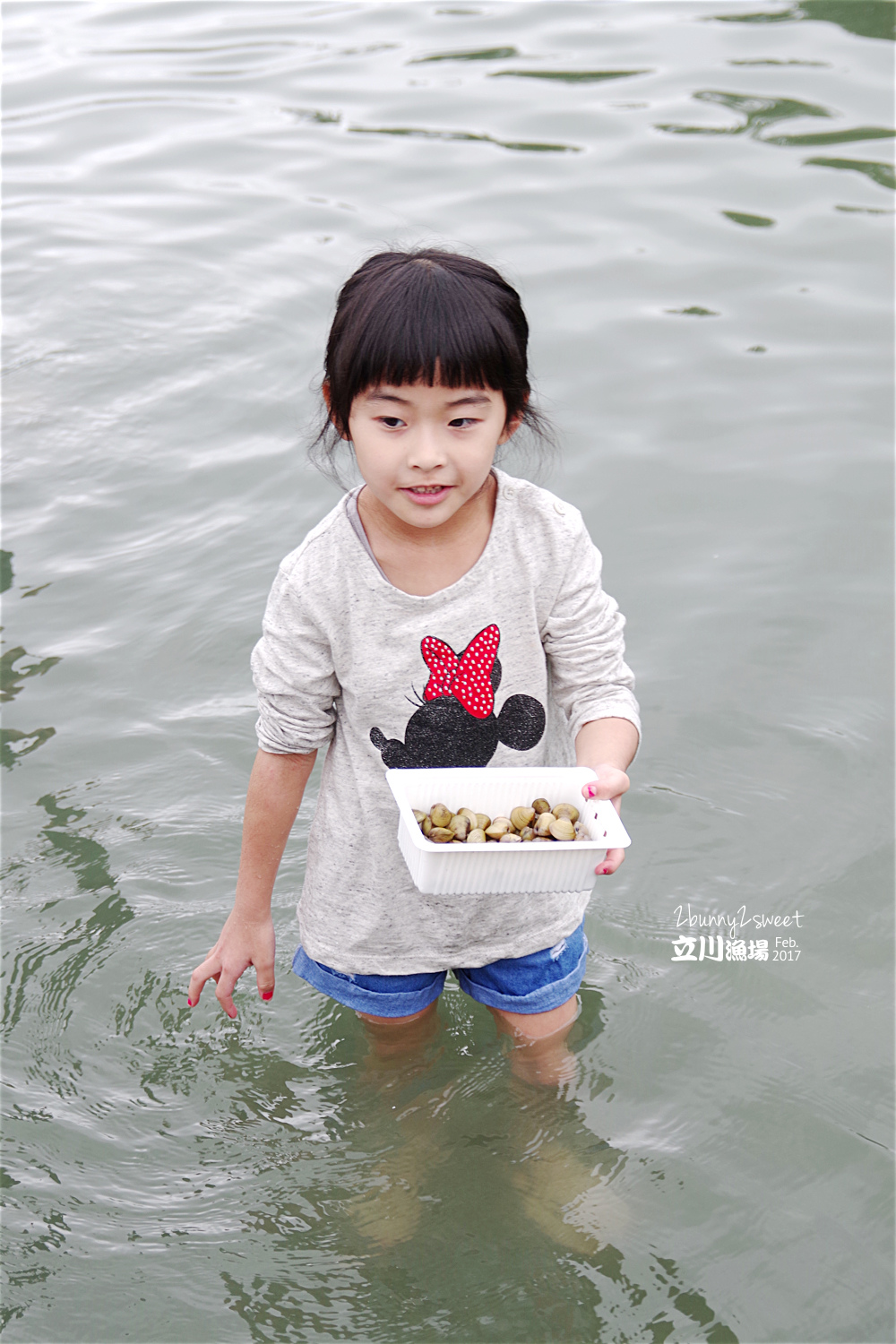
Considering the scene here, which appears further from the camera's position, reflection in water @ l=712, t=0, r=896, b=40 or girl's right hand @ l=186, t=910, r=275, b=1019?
reflection in water @ l=712, t=0, r=896, b=40

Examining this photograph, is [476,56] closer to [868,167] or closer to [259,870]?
[868,167]

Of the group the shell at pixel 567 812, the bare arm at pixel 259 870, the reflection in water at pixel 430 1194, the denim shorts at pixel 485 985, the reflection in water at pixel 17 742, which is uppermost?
the shell at pixel 567 812

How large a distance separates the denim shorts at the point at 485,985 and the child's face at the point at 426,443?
854mm

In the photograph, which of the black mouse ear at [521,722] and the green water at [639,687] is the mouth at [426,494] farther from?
the green water at [639,687]

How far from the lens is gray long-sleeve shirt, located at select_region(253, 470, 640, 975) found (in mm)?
2160

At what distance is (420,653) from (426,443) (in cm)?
36

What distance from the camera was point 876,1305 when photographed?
2268 millimetres

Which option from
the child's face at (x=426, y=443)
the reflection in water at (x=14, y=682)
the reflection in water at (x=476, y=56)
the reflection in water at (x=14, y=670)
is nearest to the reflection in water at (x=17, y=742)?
the reflection in water at (x=14, y=682)

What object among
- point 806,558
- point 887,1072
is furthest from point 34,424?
point 887,1072

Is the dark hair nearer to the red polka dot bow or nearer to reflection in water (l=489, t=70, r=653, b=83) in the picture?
the red polka dot bow

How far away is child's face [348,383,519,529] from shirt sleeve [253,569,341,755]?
243mm

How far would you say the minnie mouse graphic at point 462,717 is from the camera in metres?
2.18

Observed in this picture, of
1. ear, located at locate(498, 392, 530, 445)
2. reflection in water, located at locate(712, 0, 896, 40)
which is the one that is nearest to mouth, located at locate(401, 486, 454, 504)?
ear, located at locate(498, 392, 530, 445)

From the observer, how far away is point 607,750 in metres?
2.18
